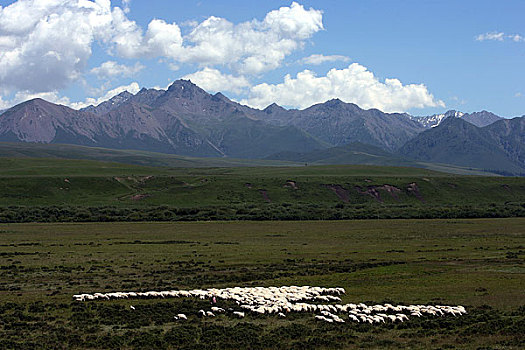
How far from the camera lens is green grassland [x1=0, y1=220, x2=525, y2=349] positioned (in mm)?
33094

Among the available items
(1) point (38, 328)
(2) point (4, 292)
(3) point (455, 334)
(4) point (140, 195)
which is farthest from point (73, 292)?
(4) point (140, 195)

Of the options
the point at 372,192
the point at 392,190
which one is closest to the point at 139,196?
the point at 372,192

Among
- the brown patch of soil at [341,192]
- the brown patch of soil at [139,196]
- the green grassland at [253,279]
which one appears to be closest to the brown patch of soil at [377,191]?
the brown patch of soil at [341,192]

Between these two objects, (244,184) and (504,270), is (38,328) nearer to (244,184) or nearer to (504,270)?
(504,270)

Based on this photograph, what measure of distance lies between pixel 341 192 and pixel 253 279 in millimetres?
143270

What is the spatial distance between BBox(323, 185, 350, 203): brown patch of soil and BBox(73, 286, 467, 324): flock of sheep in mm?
142767

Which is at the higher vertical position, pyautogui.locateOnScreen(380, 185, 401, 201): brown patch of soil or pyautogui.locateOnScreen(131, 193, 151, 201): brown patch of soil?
pyautogui.locateOnScreen(380, 185, 401, 201): brown patch of soil

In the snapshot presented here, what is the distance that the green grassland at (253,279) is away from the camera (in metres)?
33.1

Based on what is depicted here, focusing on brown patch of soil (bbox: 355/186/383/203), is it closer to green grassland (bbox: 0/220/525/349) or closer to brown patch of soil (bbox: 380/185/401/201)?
brown patch of soil (bbox: 380/185/401/201)

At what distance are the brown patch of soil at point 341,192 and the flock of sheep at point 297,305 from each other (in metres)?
143

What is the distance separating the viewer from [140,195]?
17888 centimetres

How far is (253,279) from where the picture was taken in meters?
53.9

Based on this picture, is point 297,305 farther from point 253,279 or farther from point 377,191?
point 377,191

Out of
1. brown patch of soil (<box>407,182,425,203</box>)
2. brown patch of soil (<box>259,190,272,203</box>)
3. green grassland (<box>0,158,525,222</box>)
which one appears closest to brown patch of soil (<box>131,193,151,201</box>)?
green grassland (<box>0,158,525,222</box>)
